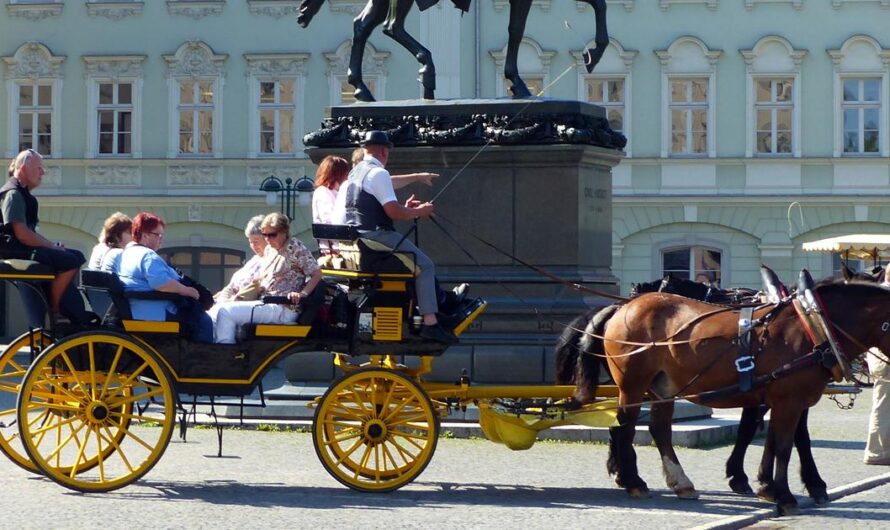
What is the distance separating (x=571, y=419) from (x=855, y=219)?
2532 cm

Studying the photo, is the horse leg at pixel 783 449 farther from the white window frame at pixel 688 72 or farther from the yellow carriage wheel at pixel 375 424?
the white window frame at pixel 688 72

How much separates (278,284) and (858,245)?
70.8 ft

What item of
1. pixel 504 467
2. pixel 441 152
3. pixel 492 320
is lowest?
pixel 504 467

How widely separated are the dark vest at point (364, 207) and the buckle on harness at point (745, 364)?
7.28 feet

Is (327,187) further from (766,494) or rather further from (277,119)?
(277,119)

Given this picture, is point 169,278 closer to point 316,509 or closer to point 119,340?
point 119,340

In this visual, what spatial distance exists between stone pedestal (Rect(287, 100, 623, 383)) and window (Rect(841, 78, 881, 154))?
21.9 metres

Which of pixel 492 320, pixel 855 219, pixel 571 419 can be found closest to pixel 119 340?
pixel 571 419

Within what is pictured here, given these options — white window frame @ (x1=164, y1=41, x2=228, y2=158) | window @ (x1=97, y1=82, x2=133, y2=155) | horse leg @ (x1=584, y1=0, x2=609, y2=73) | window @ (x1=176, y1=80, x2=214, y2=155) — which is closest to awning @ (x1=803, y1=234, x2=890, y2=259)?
white window frame @ (x1=164, y1=41, x2=228, y2=158)

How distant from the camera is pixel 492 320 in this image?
13.6 metres

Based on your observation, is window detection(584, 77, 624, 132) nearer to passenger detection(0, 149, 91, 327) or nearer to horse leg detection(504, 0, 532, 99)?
horse leg detection(504, 0, 532, 99)

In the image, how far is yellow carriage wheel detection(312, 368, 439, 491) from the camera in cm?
953

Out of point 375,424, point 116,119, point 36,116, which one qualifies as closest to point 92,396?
point 375,424

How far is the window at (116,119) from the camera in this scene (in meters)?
36.0
